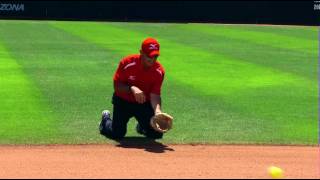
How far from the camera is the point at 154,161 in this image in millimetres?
6953

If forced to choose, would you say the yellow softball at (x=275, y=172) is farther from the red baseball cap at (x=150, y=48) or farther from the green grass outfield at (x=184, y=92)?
the red baseball cap at (x=150, y=48)

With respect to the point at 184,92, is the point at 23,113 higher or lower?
lower

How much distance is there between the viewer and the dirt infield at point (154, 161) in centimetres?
643

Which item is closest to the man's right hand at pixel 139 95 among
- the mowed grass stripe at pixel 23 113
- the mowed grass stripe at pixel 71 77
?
the mowed grass stripe at pixel 71 77

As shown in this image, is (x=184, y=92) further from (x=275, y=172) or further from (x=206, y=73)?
(x=275, y=172)

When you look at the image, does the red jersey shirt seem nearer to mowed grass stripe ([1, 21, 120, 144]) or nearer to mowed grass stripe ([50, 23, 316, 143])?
mowed grass stripe ([1, 21, 120, 144])

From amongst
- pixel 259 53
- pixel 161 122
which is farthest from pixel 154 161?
pixel 259 53

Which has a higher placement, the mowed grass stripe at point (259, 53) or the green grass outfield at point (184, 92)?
the mowed grass stripe at point (259, 53)

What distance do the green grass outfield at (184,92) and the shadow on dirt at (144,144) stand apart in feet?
0.75

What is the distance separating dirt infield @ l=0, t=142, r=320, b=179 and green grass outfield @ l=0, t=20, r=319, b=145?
0.38 meters

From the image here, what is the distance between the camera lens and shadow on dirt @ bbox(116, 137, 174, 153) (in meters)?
7.60

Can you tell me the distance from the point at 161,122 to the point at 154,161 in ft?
2.25

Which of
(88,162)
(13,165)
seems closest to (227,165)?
(88,162)

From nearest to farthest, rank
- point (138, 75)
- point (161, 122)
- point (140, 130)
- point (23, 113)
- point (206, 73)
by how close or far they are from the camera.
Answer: point (161, 122)
point (138, 75)
point (140, 130)
point (23, 113)
point (206, 73)
